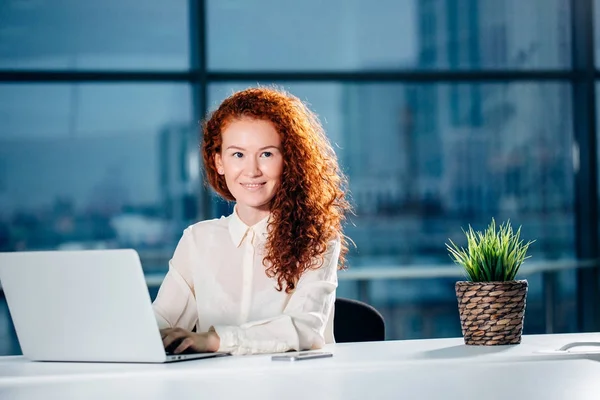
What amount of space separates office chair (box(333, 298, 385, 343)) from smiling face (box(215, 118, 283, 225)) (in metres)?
0.53

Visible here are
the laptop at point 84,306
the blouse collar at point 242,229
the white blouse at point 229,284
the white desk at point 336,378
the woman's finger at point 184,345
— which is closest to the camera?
the white desk at point 336,378

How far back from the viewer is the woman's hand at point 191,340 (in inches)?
74.5

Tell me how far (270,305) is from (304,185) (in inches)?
12.3

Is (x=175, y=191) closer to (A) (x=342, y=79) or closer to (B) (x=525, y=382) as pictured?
Answer: (A) (x=342, y=79)

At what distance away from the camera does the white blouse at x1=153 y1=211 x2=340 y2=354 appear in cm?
217

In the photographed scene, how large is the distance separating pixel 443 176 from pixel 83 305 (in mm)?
3874

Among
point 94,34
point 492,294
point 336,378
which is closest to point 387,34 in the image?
point 94,34

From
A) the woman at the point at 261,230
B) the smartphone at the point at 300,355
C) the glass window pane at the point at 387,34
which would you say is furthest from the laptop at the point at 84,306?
the glass window pane at the point at 387,34

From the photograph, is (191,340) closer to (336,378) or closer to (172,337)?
(172,337)

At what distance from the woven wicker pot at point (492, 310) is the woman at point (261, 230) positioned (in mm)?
335

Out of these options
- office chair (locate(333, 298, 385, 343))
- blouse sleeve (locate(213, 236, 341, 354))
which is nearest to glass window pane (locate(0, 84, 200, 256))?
office chair (locate(333, 298, 385, 343))

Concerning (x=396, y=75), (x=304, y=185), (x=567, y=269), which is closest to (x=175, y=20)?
(x=396, y=75)

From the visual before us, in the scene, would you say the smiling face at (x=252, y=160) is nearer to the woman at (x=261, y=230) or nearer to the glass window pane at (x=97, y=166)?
the woman at (x=261, y=230)

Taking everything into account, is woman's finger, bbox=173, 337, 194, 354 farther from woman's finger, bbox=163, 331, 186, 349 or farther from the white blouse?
the white blouse
